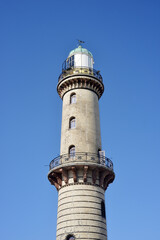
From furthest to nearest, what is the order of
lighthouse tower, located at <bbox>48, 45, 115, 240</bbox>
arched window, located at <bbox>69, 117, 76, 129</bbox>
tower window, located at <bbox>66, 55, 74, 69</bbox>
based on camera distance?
tower window, located at <bbox>66, 55, 74, 69</bbox> → arched window, located at <bbox>69, 117, 76, 129</bbox> → lighthouse tower, located at <bbox>48, 45, 115, 240</bbox>

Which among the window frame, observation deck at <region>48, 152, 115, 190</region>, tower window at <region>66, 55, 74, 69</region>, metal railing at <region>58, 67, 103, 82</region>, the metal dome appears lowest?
Answer: observation deck at <region>48, 152, 115, 190</region>

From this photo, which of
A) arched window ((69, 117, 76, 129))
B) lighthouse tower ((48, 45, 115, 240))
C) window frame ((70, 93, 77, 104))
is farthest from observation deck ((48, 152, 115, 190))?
window frame ((70, 93, 77, 104))

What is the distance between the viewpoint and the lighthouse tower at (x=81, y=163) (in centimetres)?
2559

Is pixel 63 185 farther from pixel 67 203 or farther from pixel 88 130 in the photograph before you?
pixel 88 130

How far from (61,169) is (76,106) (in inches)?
308

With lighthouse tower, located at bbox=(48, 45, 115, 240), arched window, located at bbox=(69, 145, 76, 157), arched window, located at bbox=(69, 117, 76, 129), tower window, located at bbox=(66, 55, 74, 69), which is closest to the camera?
lighthouse tower, located at bbox=(48, 45, 115, 240)

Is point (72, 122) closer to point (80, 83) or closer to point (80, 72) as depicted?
point (80, 83)

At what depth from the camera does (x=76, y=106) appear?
32.1 meters

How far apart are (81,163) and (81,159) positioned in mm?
883

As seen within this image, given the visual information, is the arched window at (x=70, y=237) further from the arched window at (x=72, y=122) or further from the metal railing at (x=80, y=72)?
the metal railing at (x=80, y=72)

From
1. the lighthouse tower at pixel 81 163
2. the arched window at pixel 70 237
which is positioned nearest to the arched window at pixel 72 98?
the lighthouse tower at pixel 81 163

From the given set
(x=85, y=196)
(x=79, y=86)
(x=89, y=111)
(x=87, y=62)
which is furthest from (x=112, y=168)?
(x=87, y=62)

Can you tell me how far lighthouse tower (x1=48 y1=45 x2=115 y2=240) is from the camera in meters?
25.6

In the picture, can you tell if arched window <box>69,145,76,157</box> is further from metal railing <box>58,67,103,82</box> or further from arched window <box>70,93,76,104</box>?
metal railing <box>58,67,103,82</box>
